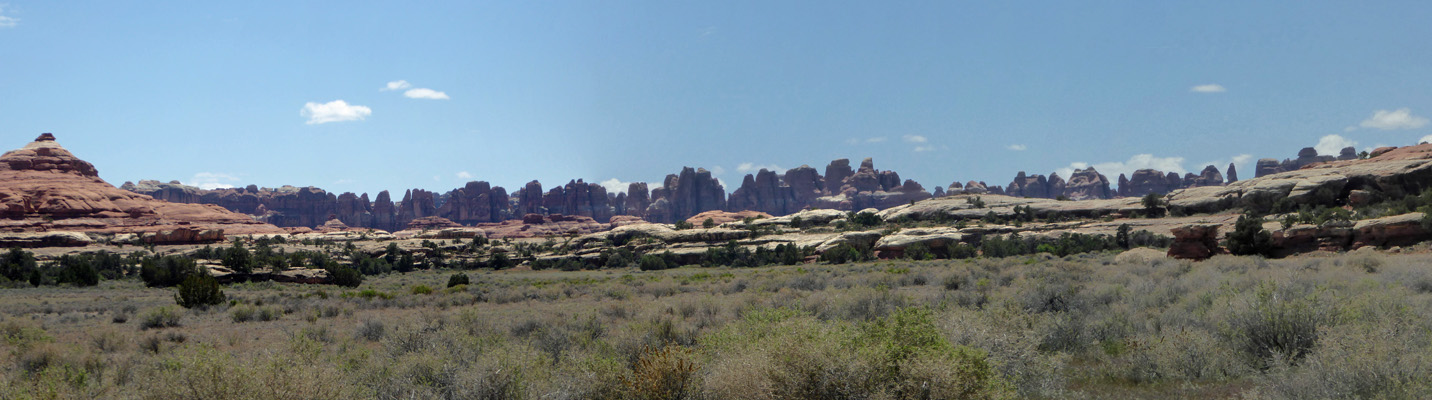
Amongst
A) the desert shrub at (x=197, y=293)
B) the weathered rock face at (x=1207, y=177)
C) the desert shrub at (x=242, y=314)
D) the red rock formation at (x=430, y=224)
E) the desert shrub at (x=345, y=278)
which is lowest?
the desert shrub at (x=345, y=278)

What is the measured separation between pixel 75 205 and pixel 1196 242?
127 meters

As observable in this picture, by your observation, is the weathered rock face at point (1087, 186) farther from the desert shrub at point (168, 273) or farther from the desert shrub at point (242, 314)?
the desert shrub at point (242, 314)

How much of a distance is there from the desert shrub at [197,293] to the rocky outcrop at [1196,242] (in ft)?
124

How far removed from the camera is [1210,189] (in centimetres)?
5528

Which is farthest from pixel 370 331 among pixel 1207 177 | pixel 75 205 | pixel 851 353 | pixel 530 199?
pixel 1207 177

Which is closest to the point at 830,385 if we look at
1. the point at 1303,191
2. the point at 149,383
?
Result: the point at 149,383

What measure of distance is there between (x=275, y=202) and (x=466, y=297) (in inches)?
7425

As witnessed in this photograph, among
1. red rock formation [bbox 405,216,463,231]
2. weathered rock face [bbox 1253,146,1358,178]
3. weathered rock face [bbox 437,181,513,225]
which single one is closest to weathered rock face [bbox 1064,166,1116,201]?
weathered rock face [bbox 1253,146,1358,178]

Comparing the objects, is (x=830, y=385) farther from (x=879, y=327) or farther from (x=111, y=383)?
(x=111, y=383)

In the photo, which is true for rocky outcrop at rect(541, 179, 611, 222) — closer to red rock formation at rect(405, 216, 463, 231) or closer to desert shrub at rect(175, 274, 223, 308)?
red rock formation at rect(405, 216, 463, 231)

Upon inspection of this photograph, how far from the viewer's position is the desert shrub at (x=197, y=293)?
2249cm

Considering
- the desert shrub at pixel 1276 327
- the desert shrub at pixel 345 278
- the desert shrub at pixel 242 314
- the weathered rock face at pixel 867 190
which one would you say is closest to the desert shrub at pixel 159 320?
the desert shrub at pixel 242 314

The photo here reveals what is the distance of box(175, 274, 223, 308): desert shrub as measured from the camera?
22.5 meters

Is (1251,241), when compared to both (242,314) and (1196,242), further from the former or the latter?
(242,314)
